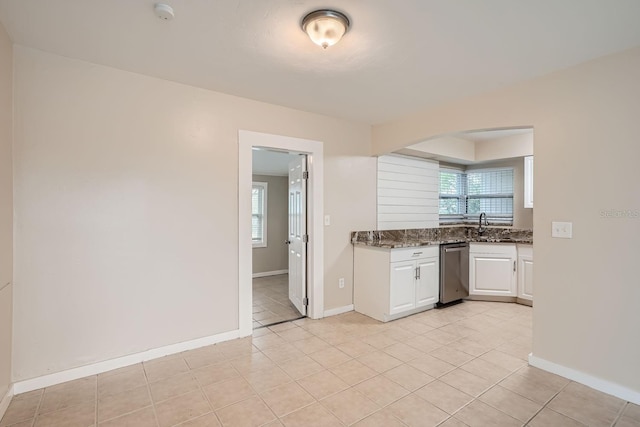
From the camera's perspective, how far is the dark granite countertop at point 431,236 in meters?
3.97

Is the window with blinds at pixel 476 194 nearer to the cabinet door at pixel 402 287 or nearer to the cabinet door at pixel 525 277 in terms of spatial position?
the cabinet door at pixel 525 277

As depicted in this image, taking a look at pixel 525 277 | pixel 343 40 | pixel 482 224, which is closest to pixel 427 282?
pixel 525 277

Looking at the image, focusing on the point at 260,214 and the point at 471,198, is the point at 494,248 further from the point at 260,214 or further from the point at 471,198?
→ the point at 260,214

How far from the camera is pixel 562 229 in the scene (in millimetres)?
2457

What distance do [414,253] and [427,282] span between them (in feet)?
1.60

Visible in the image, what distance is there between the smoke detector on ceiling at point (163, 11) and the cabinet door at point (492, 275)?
176 inches

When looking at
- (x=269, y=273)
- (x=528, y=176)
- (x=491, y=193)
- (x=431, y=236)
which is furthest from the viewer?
(x=269, y=273)

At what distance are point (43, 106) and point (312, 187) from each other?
2.45 metres

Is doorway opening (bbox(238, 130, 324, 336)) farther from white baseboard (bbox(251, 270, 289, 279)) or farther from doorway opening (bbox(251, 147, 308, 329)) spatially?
white baseboard (bbox(251, 270, 289, 279))

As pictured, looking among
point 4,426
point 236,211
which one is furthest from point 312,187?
point 4,426

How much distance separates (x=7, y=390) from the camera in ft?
6.72

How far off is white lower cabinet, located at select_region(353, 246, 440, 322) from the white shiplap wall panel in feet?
2.27

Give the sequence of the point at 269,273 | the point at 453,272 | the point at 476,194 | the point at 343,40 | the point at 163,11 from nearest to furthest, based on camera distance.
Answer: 1. the point at 163,11
2. the point at 343,40
3. the point at 453,272
4. the point at 476,194
5. the point at 269,273

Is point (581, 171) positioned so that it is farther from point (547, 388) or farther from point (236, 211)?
point (236, 211)
